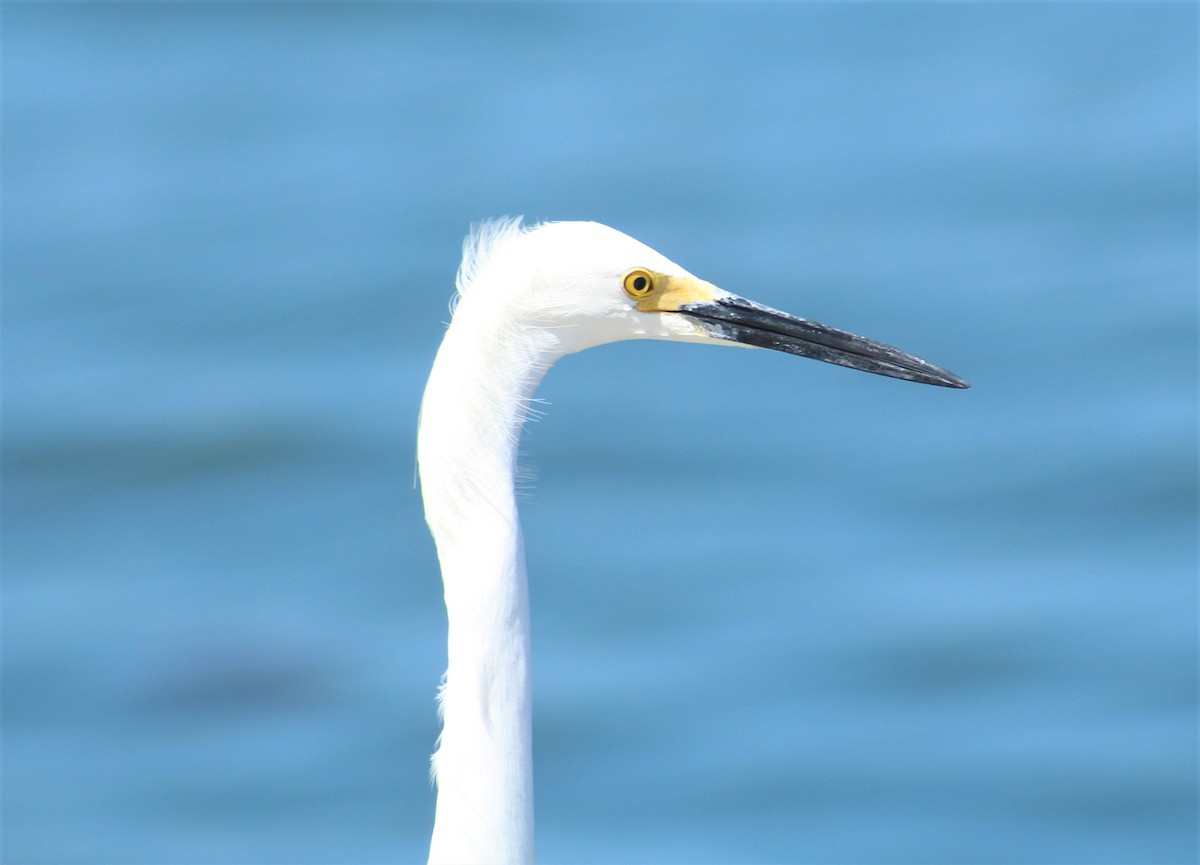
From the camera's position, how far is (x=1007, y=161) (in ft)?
34.0

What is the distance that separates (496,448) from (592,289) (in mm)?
357

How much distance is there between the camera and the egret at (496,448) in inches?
128

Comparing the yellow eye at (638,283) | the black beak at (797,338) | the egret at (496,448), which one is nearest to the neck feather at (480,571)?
the egret at (496,448)

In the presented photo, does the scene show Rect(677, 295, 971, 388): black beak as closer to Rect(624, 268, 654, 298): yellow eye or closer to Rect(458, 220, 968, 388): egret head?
Rect(458, 220, 968, 388): egret head

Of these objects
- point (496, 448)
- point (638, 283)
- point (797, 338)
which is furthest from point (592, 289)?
point (797, 338)

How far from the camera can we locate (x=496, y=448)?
3.27 metres

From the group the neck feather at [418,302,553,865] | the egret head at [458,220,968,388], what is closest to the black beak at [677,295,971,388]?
the egret head at [458,220,968,388]

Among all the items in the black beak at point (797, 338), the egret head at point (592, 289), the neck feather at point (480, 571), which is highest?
the black beak at point (797, 338)

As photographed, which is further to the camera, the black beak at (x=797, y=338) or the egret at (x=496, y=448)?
the black beak at (x=797, y=338)

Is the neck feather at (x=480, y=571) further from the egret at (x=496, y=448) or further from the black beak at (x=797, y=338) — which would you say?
the black beak at (x=797, y=338)

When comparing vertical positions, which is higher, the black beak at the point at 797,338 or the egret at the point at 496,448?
the black beak at the point at 797,338

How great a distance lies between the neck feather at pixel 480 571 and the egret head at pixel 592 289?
0.07 meters

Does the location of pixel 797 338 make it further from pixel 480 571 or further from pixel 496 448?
pixel 480 571

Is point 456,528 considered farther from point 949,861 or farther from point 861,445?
point 861,445
